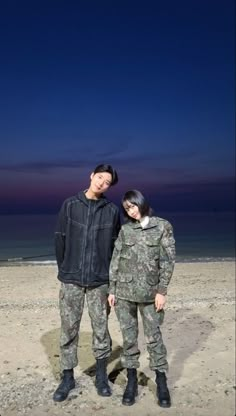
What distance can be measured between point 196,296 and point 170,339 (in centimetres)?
271

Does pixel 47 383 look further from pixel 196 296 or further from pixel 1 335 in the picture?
pixel 196 296

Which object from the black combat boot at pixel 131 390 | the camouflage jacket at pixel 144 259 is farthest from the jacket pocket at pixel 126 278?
the black combat boot at pixel 131 390

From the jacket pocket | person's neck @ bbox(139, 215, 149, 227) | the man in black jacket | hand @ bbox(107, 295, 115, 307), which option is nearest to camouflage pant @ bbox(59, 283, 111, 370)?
the man in black jacket

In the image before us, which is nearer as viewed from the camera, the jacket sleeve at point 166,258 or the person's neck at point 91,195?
the jacket sleeve at point 166,258

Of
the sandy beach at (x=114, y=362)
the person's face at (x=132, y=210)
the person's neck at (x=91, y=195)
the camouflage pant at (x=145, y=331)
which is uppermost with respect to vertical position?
the person's neck at (x=91, y=195)

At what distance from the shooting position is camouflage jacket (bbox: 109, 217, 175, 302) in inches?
124

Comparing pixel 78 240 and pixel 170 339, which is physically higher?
pixel 78 240

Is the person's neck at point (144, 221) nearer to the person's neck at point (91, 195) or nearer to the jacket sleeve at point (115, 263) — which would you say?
the jacket sleeve at point (115, 263)

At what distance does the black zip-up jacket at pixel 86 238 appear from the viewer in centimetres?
328

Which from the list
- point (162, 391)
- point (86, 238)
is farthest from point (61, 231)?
point (162, 391)

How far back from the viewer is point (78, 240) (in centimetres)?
329

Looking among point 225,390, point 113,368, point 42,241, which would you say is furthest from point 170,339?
point 42,241

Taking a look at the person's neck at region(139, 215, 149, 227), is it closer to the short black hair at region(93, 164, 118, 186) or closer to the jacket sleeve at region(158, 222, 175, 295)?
the jacket sleeve at region(158, 222, 175, 295)

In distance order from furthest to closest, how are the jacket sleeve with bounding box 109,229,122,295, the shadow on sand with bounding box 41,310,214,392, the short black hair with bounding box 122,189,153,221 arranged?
the shadow on sand with bounding box 41,310,214,392, the jacket sleeve with bounding box 109,229,122,295, the short black hair with bounding box 122,189,153,221
